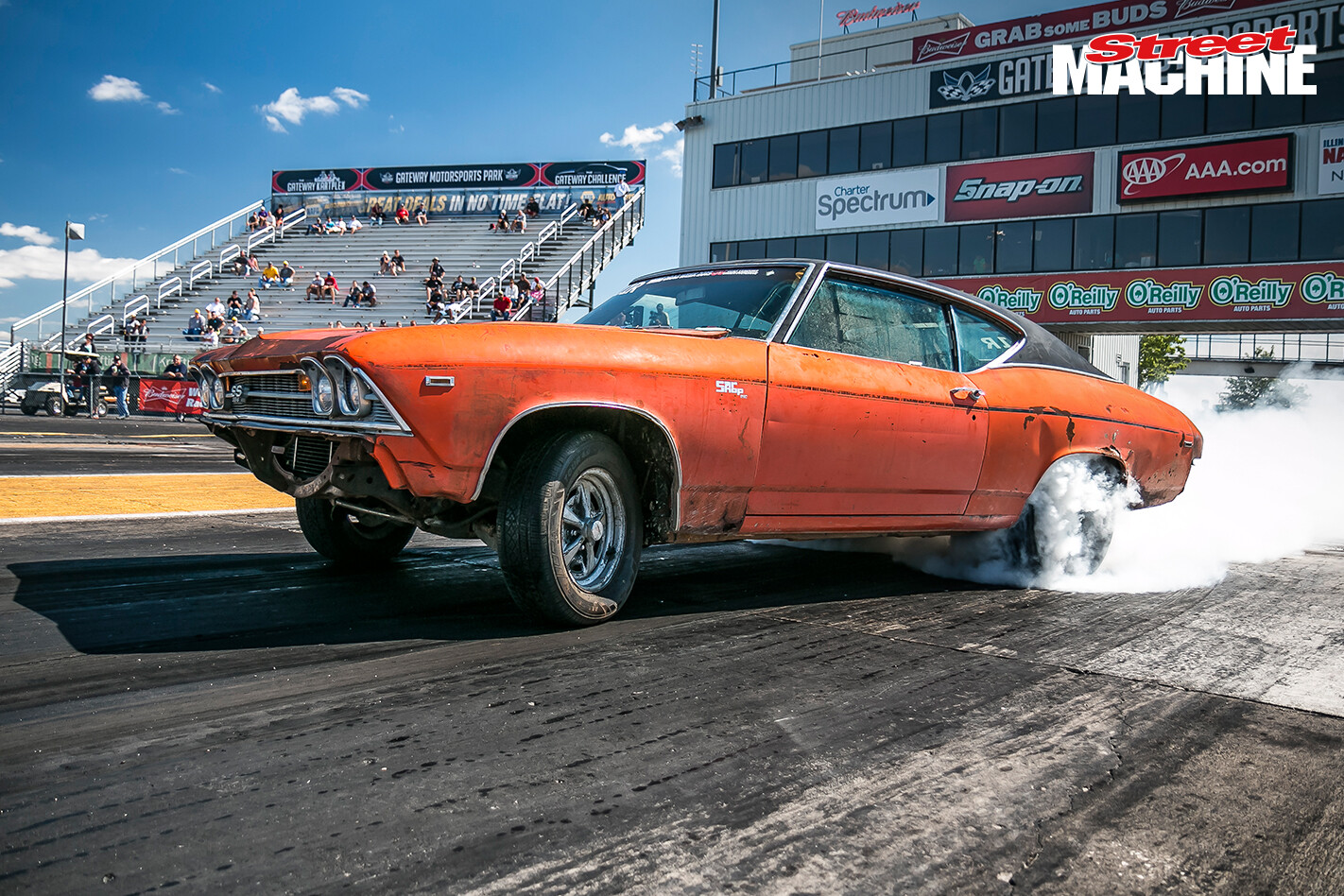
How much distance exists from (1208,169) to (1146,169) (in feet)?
4.52

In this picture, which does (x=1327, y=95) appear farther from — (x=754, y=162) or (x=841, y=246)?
(x=754, y=162)

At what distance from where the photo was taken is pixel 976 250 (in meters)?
26.0

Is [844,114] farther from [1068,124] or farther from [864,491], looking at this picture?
[864,491]

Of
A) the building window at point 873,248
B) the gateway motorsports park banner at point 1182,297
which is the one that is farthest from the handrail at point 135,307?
the gateway motorsports park banner at point 1182,297

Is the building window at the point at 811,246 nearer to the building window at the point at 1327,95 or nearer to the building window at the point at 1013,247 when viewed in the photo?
the building window at the point at 1013,247

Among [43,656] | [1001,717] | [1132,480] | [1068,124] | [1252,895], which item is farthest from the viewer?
[1068,124]

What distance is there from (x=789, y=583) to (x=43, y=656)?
10.4 feet

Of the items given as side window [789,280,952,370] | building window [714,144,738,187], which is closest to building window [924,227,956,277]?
building window [714,144,738,187]

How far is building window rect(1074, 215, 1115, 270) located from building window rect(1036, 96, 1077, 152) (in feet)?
6.89

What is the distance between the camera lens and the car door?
12.5 feet

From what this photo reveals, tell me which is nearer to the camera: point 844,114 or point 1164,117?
point 1164,117

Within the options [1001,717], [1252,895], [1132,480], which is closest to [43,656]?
[1001,717]

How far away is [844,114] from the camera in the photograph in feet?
92.1

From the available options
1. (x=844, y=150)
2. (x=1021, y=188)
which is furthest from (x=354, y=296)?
(x=1021, y=188)
